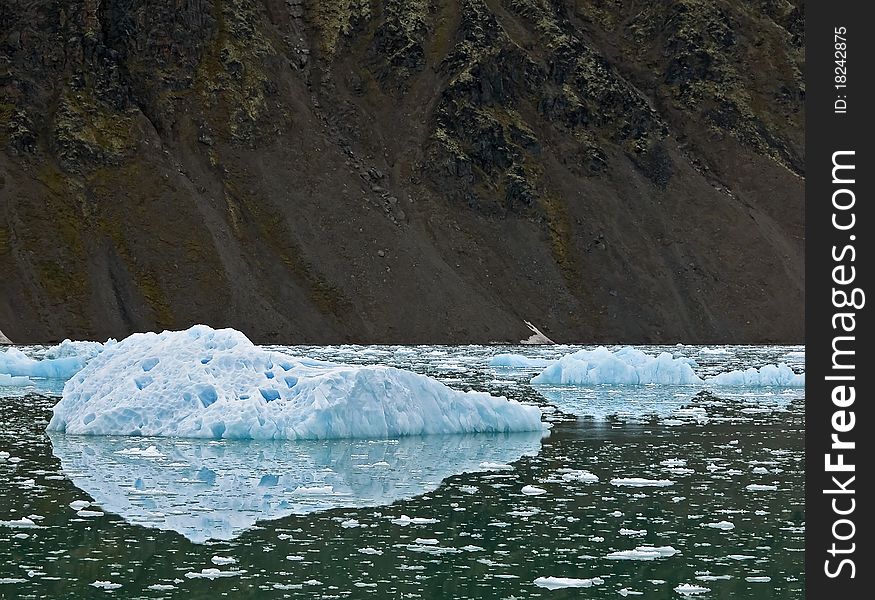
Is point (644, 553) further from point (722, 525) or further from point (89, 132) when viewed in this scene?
point (89, 132)

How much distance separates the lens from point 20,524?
14656 mm

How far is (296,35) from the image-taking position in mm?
106812

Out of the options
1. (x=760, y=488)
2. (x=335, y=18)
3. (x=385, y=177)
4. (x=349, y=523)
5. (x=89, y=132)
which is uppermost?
(x=335, y=18)

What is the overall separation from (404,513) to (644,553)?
3597 millimetres

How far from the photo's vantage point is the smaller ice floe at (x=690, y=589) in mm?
11844

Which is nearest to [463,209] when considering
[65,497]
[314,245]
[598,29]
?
[314,245]

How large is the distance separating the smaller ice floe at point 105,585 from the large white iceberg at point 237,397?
35.9ft

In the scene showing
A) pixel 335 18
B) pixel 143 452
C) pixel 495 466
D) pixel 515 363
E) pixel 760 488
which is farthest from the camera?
pixel 335 18

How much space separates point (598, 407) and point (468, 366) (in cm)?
2107

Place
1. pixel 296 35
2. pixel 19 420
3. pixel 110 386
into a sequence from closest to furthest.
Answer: pixel 110 386, pixel 19 420, pixel 296 35

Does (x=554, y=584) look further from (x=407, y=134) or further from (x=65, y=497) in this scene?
(x=407, y=134)

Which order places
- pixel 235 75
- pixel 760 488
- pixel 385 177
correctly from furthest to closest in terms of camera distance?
pixel 385 177 < pixel 235 75 < pixel 760 488

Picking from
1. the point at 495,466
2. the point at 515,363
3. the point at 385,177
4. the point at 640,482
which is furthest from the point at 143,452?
the point at 385,177

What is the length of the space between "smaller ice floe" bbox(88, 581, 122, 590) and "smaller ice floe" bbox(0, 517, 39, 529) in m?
2.96
